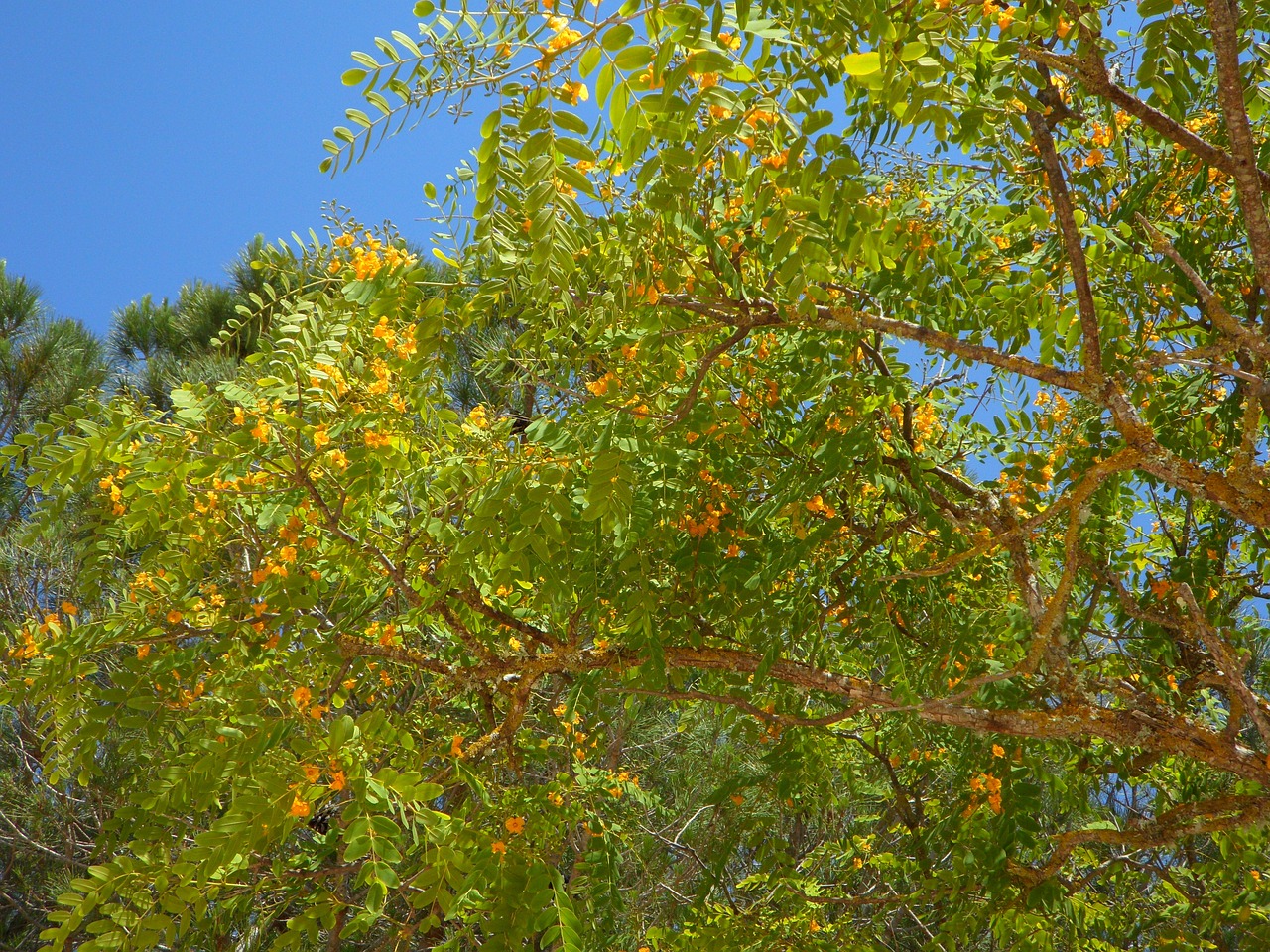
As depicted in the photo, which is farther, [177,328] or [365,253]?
[177,328]

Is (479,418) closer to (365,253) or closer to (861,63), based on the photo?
A: (365,253)

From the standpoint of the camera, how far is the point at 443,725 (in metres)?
3.05

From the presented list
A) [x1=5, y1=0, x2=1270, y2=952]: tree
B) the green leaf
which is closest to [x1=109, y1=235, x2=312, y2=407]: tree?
[x1=5, y1=0, x2=1270, y2=952]: tree

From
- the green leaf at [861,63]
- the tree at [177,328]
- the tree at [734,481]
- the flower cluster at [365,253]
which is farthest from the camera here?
the tree at [177,328]

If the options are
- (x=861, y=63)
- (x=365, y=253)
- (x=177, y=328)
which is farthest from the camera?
(x=177, y=328)

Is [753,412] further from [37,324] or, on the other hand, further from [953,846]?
[37,324]

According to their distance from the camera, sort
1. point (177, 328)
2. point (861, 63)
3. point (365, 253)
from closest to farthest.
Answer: point (861, 63) < point (365, 253) < point (177, 328)

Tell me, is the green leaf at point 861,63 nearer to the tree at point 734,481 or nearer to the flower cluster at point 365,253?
the tree at point 734,481

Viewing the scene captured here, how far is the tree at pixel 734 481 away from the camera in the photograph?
149 centimetres

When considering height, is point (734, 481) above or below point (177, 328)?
below

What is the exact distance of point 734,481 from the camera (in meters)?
2.18

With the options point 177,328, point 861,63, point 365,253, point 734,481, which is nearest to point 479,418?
point 365,253

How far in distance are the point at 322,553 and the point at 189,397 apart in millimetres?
482

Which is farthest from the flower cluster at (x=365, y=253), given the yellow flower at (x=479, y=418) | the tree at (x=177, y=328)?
the tree at (x=177, y=328)
